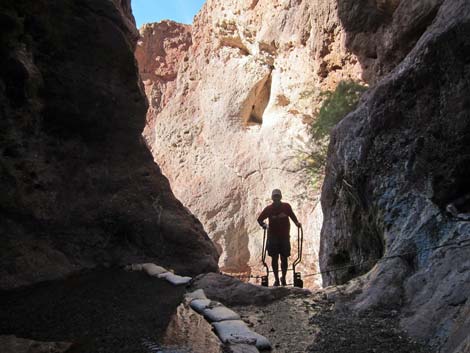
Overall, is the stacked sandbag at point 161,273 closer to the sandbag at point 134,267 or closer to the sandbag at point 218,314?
the sandbag at point 134,267

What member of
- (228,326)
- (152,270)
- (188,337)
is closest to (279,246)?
(152,270)

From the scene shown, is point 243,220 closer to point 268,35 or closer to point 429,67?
point 268,35

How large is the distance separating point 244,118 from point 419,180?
15.5 metres

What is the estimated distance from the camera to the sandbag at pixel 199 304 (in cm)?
424

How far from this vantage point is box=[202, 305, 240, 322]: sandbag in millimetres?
3875

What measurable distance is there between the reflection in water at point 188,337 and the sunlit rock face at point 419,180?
1532 millimetres

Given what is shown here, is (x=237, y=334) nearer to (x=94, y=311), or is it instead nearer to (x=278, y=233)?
(x=94, y=311)

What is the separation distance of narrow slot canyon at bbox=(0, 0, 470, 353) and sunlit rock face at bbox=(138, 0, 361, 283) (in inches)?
53.5

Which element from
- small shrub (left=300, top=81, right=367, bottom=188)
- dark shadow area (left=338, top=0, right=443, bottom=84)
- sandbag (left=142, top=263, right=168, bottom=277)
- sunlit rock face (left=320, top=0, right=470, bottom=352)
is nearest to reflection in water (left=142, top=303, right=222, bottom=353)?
sunlit rock face (left=320, top=0, right=470, bottom=352)

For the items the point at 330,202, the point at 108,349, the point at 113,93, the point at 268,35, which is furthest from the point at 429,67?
the point at 268,35

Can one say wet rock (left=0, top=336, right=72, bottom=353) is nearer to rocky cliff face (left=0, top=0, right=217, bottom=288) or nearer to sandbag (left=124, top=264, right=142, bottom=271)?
rocky cliff face (left=0, top=0, right=217, bottom=288)

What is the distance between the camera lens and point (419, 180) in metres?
4.52

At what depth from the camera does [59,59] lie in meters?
7.17

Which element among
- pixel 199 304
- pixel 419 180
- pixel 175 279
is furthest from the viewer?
pixel 175 279
